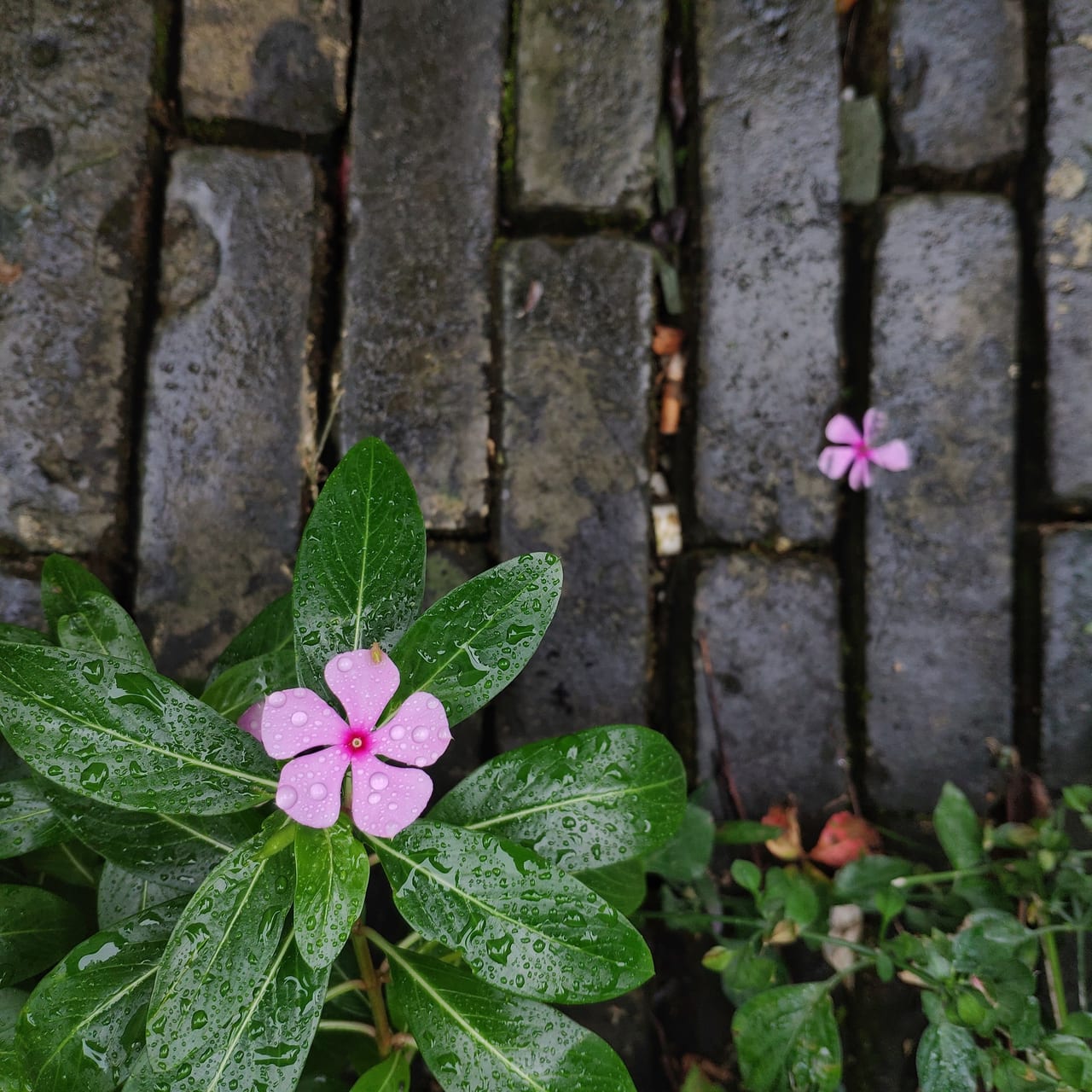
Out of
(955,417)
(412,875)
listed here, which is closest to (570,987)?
(412,875)

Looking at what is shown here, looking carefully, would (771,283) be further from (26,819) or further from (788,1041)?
(26,819)

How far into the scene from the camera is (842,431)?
1.76 meters

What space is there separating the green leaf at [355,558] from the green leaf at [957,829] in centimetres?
116

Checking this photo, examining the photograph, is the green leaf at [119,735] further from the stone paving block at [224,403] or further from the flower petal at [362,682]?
the stone paving block at [224,403]

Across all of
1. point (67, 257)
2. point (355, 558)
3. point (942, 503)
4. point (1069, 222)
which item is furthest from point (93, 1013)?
point (1069, 222)

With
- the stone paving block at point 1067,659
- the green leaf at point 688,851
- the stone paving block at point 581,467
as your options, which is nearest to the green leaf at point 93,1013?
the stone paving block at point 581,467

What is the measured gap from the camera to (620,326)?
1.79 m

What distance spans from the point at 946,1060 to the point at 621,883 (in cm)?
60

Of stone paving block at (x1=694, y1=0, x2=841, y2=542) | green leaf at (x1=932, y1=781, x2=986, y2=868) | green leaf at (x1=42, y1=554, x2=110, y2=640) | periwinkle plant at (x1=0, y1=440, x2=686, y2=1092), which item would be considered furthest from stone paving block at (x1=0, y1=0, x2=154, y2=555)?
green leaf at (x1=932, y1=781, x2=986, y2=868)

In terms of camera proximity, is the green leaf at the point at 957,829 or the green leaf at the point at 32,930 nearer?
the green leaf at the point at 32,930

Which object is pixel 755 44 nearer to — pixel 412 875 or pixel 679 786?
pixel 679 786

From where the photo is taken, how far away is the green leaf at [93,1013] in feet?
3.48

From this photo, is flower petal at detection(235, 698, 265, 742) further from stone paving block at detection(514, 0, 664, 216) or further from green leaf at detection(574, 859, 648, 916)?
stone paving block at detection(514, 0, 664, 216)

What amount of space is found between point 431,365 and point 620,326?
1.38ft
